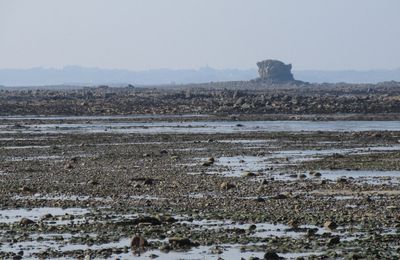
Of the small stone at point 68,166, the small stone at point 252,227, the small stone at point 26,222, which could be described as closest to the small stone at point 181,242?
the small stone at point 252,227

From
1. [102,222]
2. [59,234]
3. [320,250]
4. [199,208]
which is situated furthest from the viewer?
[199,208]

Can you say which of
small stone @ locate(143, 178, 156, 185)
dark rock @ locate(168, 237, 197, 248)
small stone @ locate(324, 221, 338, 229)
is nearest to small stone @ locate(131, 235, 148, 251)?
dark rock @ locate(168, 237, 197, 248)

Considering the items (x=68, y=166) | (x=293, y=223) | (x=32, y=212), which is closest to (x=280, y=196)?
(x=293, y=223)

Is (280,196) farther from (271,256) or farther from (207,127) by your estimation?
(207,127)

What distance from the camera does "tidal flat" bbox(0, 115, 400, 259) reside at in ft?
59.4

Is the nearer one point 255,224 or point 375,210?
point 255,224

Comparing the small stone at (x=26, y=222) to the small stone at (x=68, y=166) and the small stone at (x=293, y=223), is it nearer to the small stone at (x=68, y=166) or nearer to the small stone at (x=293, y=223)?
the small stone at (x=293, y=223)

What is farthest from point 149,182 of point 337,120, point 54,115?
point 54,115

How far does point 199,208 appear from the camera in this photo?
23.1 m

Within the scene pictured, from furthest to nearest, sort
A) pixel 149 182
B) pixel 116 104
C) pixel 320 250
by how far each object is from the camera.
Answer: pixel 116 104 → pixel 149 182 → pixel 320 250

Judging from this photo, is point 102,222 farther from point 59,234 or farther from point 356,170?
point 356,170

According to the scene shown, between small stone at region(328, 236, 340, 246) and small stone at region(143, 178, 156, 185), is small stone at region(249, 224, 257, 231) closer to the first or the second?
small stone at region(328, 236, 340, 246)

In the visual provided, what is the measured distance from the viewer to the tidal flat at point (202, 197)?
18109 millimetres

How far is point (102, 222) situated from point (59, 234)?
63.1 inches
